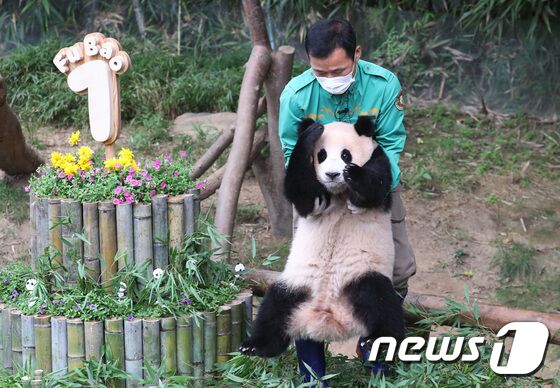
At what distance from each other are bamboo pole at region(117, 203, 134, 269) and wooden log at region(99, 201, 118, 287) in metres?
0.02

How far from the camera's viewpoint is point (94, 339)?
347 centimetres

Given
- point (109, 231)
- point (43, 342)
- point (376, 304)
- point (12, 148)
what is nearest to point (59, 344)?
point (43, 342)

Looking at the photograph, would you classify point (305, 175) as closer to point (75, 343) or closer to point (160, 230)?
point (160, 230)

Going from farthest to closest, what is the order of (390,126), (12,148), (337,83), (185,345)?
(12,148)
(185,345)
(390,126)
(337,83)

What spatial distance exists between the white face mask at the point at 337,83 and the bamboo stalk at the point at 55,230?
1165 mm

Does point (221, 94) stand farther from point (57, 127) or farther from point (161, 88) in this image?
point (57, 127)

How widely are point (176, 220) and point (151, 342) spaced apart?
49 centimetres

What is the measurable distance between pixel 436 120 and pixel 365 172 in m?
4.38

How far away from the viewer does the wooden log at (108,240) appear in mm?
3529

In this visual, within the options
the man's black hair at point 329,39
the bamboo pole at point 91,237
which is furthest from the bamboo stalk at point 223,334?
the man's black hair at point 329,39

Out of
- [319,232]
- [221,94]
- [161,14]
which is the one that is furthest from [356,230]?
[161,14]

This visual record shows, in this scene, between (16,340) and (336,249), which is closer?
(336,249)

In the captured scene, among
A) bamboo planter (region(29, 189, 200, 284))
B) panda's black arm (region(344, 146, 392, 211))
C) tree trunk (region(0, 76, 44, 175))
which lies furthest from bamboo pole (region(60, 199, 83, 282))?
tree trunk (region(0, 76, 44, 175))

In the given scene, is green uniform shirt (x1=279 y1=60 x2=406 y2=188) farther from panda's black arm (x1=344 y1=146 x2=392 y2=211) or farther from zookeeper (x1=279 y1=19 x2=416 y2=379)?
panda's black arm (x1=344 y1=146 x2=392 y2=211)
